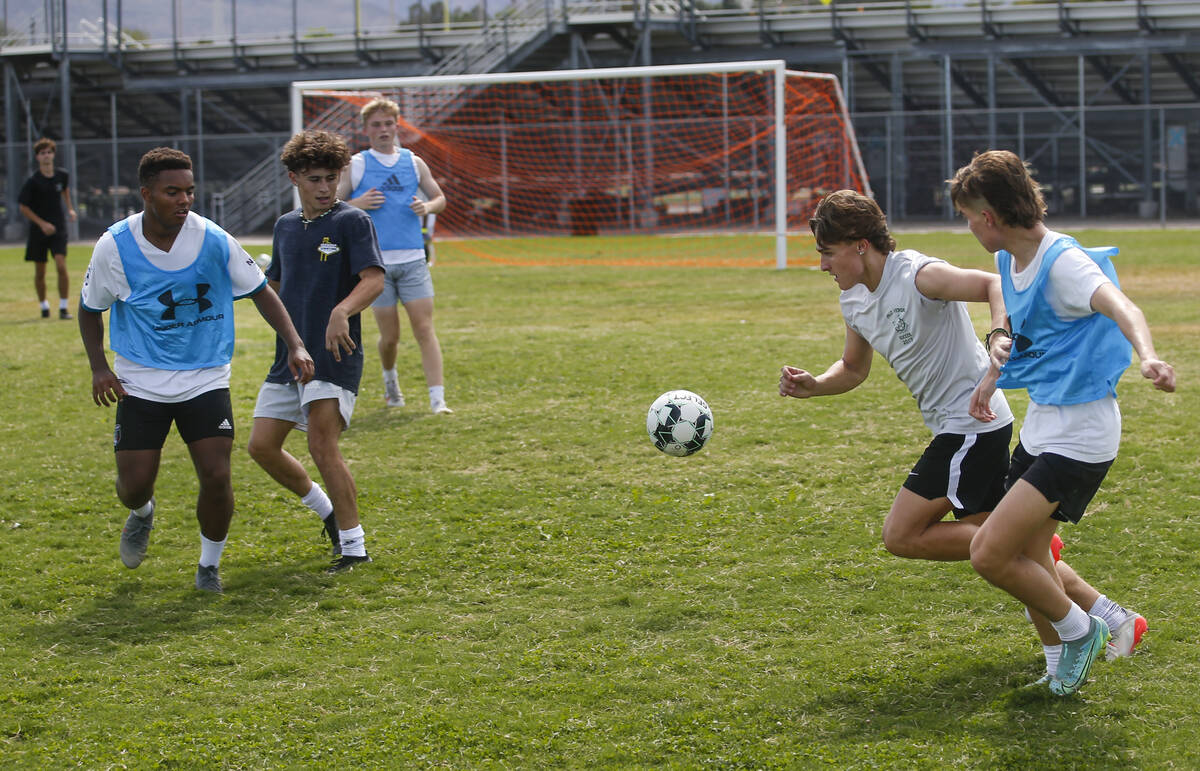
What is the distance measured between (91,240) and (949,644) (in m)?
32.9

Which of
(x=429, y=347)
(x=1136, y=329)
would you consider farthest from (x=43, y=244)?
(x=1136, y=329)

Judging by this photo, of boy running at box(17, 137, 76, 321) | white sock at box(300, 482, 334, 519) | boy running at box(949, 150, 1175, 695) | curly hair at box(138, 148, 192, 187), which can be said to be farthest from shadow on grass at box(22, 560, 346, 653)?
boy running at box(17, 137, 76, 321)

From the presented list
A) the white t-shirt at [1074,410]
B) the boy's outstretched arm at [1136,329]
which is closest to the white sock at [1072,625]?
the white t-shirt at [1074,410]

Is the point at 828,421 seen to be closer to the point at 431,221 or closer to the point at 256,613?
the point at 256,613

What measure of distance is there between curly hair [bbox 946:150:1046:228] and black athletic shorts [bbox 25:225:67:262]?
13.0m

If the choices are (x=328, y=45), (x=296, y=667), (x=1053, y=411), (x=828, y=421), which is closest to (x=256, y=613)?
(x=296, y=667)

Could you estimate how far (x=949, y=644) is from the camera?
174 inches

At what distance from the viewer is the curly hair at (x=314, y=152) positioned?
5.38 m

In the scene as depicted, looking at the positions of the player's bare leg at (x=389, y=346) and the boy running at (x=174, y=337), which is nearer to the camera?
the boy running at (x=174, y=337)

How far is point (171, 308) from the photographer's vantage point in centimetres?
518

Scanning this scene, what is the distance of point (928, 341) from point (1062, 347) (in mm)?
630

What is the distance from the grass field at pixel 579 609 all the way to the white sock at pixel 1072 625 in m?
0.22

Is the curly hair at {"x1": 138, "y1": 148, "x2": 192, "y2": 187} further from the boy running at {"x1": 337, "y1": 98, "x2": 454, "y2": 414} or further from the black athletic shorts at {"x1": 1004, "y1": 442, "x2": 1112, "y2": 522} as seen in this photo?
the boy running at {"x1": 337, "y1": 98, "x2": 454, "y2": 414}

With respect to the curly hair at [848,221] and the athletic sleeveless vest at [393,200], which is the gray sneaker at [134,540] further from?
the athletic sleeveless vest at [393,200]
